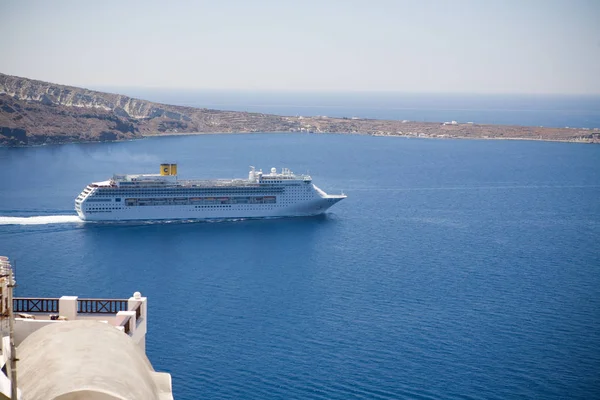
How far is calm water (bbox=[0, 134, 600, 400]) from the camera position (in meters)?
25.0

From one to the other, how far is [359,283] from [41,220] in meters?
22.9

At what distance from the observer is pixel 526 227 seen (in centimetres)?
5156

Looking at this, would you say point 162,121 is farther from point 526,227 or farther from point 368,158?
point 526,227

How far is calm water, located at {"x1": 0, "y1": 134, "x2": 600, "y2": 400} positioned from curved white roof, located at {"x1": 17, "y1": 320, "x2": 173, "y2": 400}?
15937 mm

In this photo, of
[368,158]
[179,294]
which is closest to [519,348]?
[179,294]

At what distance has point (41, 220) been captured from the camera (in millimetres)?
49094

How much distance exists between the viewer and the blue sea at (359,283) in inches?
986

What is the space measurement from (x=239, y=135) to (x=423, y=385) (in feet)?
336

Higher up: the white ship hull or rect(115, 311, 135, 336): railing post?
rect(115, 311, 135, 336): railing post

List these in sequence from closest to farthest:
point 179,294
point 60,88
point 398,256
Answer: point 179,294, point 398,256, point 60,88

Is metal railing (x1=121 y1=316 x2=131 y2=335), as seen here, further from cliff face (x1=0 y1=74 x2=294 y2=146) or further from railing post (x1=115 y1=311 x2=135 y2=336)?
cliff face (x1=0 y1=74 x2=294 y2=146)

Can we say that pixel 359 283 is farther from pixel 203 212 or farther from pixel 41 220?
pixel 41 220

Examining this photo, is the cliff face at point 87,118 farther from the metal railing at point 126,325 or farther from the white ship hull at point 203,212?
the metal railing at point 126,325

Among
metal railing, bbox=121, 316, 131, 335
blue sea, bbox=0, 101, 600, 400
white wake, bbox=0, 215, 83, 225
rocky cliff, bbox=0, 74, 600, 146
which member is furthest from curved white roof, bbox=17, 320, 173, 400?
rocky cliff, bbox=0, 74, 600, 146
